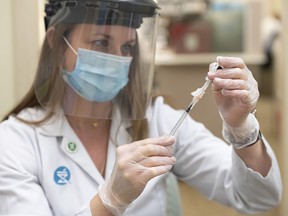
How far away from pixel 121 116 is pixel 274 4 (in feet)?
22.9

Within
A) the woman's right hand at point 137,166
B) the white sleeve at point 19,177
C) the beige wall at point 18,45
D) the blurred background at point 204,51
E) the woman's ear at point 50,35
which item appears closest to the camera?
the woman's right hand at point 137,166

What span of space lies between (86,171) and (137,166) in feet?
1.08

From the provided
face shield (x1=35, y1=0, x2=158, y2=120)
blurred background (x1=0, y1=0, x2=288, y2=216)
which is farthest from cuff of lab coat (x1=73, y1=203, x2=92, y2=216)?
blurred background (x1=0, y1=0, x2=288, y2=216)

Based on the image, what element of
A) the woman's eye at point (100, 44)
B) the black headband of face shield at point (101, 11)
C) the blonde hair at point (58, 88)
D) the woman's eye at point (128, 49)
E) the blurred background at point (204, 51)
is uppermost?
the black headband of face shield at point (101, 11)

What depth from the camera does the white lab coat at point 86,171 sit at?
1.17 m

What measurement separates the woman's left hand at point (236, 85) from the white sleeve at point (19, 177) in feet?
1.72

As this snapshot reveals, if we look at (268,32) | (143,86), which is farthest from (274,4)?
(143,86)

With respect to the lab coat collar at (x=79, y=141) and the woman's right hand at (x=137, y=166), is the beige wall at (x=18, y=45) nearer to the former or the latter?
the lab coat collar at (x=79, y=141)

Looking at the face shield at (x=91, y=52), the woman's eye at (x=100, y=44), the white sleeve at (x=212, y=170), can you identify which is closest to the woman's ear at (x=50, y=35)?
the face shield at (x=91, y=52)

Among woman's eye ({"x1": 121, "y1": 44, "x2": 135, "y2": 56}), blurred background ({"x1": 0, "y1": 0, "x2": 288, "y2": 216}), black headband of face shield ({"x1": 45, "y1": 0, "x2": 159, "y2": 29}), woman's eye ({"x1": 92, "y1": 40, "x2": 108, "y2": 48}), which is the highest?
black headband of face shield ({"x1": 45, "y1": 0, "x2": 159, "y2": 29})

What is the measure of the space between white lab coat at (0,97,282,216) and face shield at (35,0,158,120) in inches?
3.3

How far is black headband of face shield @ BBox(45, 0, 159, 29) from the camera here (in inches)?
46.1

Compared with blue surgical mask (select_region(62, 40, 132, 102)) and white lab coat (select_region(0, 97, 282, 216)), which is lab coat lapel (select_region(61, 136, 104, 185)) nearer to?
white lab coat (select_region(0, 97, 282, 216))

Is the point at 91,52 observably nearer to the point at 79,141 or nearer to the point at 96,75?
the point at 96,75
